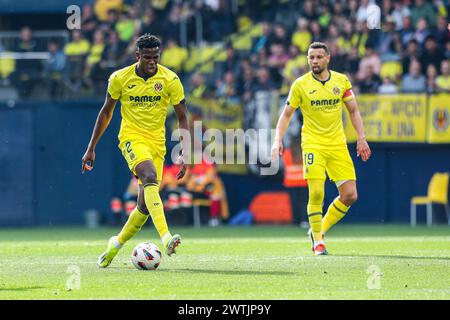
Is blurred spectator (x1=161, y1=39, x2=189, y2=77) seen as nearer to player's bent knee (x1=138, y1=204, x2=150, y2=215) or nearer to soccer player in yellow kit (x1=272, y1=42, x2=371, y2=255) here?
soccer player in yellow kit (x1=272, y1=42, x2=371, y2=255)

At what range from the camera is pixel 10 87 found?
2658 cm

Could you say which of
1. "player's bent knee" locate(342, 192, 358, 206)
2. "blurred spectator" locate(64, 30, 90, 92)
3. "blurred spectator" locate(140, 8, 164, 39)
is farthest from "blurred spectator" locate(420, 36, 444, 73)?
"player's bent knee" locate(342, 192, 358, 206)

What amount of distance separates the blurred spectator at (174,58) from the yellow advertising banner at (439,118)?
5718 millimetres

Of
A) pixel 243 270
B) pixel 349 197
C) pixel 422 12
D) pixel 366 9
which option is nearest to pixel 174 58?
pixel 366 9

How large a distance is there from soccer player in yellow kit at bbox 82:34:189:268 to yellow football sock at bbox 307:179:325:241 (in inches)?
84.1

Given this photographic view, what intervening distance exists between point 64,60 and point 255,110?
4.86 meters

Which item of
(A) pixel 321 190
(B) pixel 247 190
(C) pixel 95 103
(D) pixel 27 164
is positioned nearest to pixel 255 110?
(B) pixel 247 190

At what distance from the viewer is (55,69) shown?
26875mm

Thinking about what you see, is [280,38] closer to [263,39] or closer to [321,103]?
[263,39]

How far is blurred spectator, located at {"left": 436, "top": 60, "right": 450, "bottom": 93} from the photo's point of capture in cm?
2420

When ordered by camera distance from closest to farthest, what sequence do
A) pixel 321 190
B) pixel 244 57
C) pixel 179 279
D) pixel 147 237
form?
pixel 179 279 < pixel 321 190 < pixel 147 237 < pixel 244 57

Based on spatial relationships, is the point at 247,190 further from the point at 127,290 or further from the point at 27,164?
the point at 127,290

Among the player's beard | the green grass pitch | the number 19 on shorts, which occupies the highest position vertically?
the player's beard

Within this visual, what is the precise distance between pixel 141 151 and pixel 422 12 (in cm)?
1424
